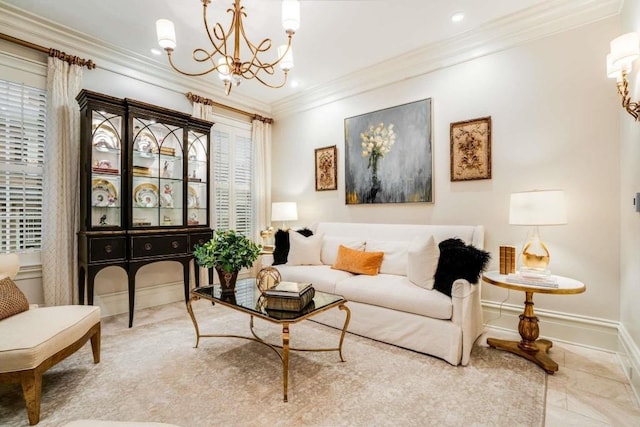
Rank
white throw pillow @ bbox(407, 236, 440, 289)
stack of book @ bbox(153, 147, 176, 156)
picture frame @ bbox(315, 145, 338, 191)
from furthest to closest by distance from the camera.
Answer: picture frame @ bbox(315, 145, 338, 191)
stack of book @ bbox(153, 147, 176, 156)
white throw pillow @ bbox(407, 236, 440, 289)

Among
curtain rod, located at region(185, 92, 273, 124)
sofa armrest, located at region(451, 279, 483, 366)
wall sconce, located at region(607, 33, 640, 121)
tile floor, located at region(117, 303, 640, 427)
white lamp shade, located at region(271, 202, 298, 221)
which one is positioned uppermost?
curtain rod, located at region(185, 92, 273, 124)

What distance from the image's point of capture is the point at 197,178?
3.75 meters

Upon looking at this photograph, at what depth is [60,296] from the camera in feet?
9.50

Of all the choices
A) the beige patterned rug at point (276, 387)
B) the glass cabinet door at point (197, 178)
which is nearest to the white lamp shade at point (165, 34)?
the glass cabinet door at point (197, 178)

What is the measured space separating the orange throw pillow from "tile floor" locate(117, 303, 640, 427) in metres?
1.12

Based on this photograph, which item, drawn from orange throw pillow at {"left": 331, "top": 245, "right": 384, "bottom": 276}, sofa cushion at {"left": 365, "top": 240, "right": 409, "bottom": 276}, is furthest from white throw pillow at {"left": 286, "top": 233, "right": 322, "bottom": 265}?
sofa cushion at {"left": 365, "top": 240, "right": 409, "bottom": 276}

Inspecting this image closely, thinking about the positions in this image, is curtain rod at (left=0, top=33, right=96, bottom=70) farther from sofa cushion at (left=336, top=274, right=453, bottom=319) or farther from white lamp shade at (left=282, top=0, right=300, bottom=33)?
sofa cushion at (left=336, top=274, right=453, bottom=319)

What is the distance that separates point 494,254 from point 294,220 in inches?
105

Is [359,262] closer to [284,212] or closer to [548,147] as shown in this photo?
[284,212]

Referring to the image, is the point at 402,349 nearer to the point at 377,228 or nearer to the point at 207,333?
the point at 377,228

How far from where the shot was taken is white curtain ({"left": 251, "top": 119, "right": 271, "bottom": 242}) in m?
4.79

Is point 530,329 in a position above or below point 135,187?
below

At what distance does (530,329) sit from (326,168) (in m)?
2.95

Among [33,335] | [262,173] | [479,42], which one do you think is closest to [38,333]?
[33,335]
